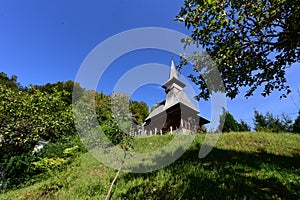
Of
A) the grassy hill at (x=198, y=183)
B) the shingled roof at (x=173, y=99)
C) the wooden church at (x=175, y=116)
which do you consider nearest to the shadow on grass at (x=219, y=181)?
the grassy hill at (x=198, y=183)

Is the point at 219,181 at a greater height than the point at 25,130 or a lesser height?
lesser

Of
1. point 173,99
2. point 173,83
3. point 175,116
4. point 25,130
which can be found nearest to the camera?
point 25,130

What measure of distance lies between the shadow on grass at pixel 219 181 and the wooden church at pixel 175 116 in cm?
1253

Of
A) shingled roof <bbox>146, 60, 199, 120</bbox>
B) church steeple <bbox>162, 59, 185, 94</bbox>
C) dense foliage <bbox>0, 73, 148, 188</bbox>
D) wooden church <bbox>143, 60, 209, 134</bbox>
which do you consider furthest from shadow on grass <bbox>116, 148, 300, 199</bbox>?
church steeple <bbox>162, 59, 185, 94</bbox>

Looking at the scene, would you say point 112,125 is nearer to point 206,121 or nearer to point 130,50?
point 130,50

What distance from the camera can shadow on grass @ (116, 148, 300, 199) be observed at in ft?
11.5

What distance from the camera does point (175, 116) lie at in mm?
19984

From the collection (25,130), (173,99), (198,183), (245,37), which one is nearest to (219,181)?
(198,183)

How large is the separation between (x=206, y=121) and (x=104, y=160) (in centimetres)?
1771

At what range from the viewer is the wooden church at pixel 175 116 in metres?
19.2

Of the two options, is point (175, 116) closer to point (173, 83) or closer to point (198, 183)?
point (173, 83)

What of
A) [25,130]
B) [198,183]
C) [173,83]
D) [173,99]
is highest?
[173,83]

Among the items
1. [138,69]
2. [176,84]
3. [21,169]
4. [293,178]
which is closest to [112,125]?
[138,69]

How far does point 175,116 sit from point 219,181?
1588 cm
